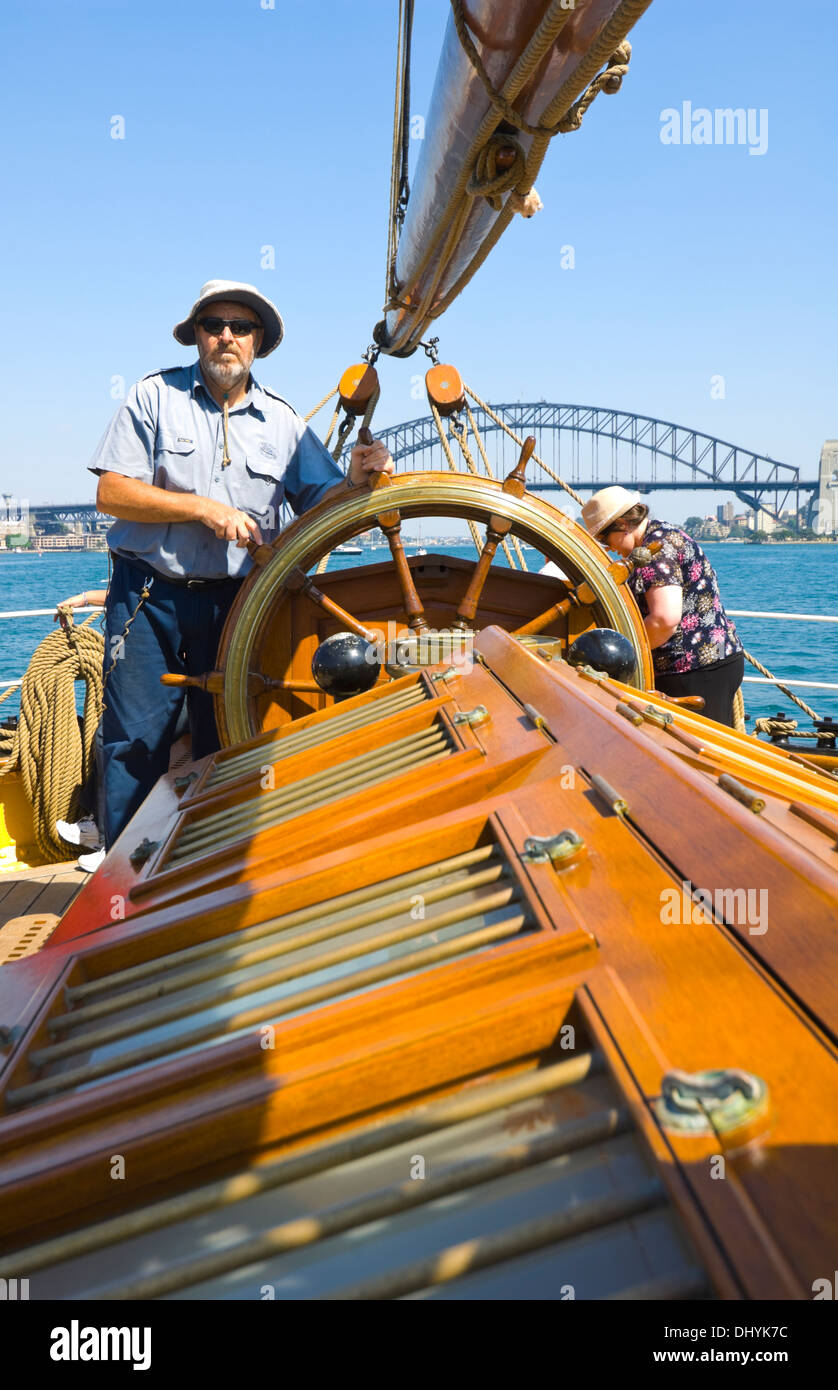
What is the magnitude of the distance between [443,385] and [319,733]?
159 centimetres

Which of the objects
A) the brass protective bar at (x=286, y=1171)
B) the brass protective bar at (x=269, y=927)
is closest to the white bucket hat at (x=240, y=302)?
the brass protective bar at (x=269, y=927)

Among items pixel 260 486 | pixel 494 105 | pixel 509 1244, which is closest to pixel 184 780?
pixel 260 486

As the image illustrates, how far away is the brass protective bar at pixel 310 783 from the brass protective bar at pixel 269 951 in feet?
1.63

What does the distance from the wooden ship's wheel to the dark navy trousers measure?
0.15 metres

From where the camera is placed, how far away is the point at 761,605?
113ft

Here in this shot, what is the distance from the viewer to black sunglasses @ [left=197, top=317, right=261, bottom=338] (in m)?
2.60

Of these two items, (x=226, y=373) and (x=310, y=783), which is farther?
(x=226, y=373)

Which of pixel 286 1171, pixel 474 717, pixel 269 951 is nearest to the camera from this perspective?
pixel 286 1171

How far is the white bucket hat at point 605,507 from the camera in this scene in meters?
3.09

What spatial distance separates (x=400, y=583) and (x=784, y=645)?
23.6 metres

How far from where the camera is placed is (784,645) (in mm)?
24828

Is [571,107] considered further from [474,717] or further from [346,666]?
[346,666]

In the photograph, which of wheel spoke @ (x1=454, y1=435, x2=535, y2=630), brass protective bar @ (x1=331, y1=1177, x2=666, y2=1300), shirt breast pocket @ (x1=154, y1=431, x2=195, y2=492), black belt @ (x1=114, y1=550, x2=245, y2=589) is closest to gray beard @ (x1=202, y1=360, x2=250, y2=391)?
shirt breast pocket @ (x1=154, y1=431, x2=195, y2=492)

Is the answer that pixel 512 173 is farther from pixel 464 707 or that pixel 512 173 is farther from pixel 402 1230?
pixel 402 1230
